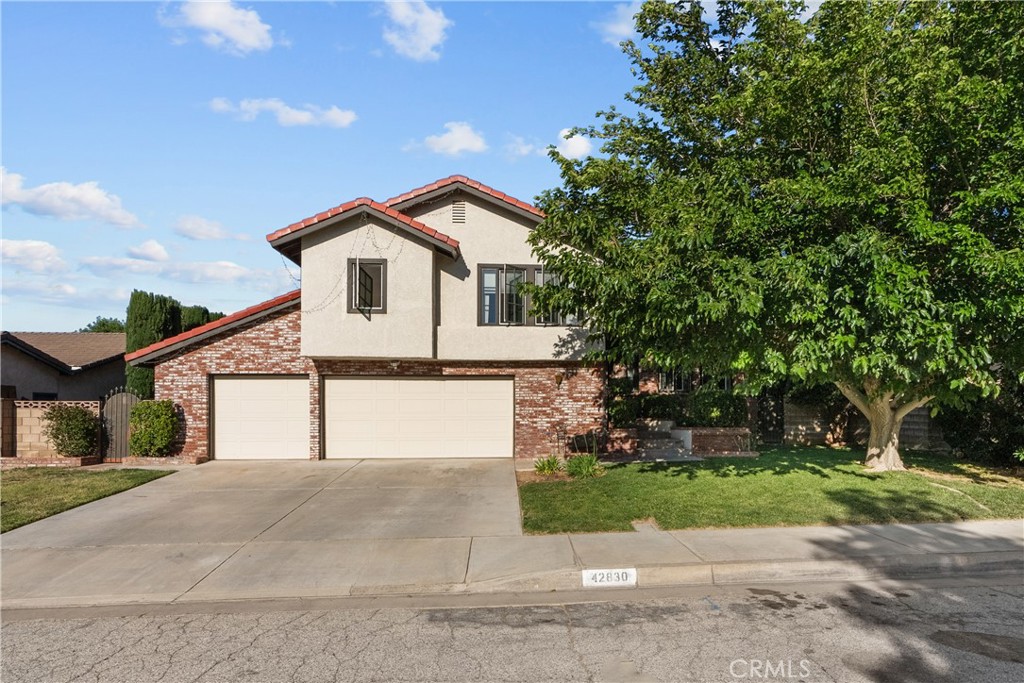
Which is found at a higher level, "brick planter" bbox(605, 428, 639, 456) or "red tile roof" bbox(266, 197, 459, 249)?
"red tile roof" bbox(266, 197, 459, 249)

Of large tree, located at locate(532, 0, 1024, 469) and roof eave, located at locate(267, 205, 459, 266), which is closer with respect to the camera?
large tree, located at locate(532, 0, 1024, 469)

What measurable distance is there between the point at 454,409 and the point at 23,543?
28.6 ft

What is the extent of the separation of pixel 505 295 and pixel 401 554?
845cm

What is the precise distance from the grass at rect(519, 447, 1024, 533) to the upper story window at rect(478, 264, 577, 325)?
15.0 ft

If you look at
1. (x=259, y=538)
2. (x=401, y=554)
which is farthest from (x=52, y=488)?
(x=401, y=554)

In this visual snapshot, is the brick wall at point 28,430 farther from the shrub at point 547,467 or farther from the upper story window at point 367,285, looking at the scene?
the shrub at point 547,467

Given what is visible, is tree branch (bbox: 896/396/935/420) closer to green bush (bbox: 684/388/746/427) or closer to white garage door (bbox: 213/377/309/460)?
green bush (bbox: 684/388/746/427)

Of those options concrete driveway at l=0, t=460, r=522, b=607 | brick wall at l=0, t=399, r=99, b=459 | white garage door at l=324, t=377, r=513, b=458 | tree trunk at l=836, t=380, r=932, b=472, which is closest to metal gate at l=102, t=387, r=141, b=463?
brick wall at l=0, t=399, r=99, b=459

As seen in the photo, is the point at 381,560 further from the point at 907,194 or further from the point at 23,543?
the point at 907,194

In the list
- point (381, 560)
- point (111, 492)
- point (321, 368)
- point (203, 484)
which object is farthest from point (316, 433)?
point (381, 560)

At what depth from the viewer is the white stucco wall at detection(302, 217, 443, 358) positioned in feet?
43.6

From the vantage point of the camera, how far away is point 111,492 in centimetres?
1059

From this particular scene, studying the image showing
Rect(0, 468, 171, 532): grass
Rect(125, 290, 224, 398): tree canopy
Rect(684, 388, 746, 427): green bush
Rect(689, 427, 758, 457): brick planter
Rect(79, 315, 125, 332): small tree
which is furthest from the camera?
Rect(79, 315, 125, 332): small tree

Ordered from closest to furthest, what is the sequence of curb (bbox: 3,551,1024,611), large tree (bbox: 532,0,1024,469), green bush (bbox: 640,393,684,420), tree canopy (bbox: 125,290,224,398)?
curb (bbox: 3,551,1024,611)
large tree (bbox: 532,0,1024,469)
green bush (bbox: 640,393,684,420)
tree canopy (bbox: 125,290,224,398)
